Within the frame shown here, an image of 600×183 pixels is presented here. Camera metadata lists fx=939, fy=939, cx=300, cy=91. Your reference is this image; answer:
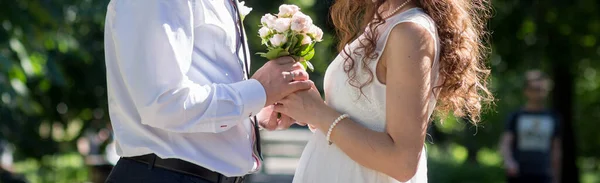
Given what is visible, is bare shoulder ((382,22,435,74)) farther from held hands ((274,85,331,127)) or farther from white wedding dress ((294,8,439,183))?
held hands ((274,85,331,127))

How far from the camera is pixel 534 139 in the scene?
28.8 ft

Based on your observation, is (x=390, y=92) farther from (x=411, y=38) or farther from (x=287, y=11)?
(x=287, y=11)

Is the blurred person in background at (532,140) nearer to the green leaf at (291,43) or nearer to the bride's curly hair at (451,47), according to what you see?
the bride's curly hair at (451,47)

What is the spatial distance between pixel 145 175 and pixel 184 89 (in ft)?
1.06

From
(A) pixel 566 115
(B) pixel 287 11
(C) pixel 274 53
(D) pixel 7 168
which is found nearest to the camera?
(C) pixel 274 53

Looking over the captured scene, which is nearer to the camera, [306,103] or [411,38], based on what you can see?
[411,38]

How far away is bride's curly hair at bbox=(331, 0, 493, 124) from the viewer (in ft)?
9.87

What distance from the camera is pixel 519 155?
887cm

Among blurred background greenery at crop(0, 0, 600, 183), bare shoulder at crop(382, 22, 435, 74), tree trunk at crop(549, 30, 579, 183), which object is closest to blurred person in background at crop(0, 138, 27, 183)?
blurred background greenery at crop(0, 0, 600, 183)

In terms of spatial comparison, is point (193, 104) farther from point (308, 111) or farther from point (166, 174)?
point (308, 111)

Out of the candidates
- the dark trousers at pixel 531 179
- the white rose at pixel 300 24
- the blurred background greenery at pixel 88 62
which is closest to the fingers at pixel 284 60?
the white rose at pixel 300 24

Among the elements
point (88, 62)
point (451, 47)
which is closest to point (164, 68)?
point (451, 47)

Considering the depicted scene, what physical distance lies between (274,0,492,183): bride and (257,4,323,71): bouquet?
128mm

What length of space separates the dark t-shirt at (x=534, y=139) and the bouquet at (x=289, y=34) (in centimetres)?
603
